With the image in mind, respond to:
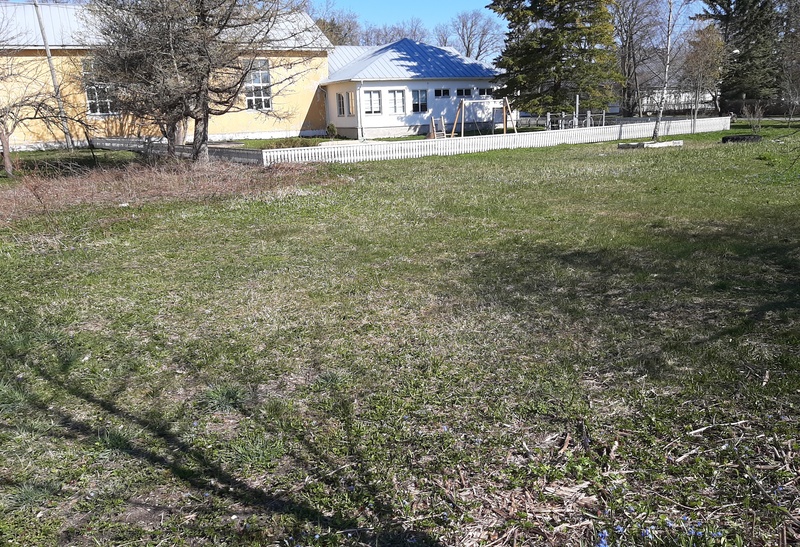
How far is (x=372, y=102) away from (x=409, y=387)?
29291 millimetres

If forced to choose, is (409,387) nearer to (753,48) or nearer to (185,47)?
(185,47)

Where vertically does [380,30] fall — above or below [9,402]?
above

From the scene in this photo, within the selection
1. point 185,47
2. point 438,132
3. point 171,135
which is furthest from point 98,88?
point 438,132

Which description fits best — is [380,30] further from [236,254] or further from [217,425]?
[217,425]

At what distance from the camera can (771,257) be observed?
22.6ft

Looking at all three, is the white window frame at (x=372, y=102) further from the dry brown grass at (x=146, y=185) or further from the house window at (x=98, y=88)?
the dry brown grass at (x=146, y=185)

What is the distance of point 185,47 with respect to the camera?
15320mm

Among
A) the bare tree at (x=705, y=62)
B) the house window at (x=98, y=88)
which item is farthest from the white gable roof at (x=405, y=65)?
the house window at (x=98, y=88)

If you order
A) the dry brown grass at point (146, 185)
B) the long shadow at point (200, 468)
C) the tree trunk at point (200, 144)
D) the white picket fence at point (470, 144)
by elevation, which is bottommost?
the long shadow at point (200, 468)

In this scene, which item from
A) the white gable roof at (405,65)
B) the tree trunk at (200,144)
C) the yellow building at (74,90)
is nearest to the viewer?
the tree trunk at (200,144)

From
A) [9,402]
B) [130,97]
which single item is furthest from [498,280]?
[130,97]

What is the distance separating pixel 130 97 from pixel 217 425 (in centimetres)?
1659

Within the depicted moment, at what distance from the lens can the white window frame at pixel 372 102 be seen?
103ft

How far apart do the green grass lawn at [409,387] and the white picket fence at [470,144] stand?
9521 mm
